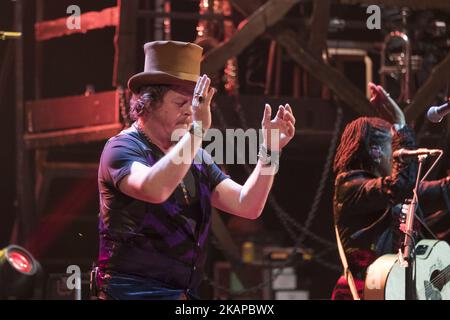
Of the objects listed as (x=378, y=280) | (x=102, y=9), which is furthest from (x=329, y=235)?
(x=378, y=280)

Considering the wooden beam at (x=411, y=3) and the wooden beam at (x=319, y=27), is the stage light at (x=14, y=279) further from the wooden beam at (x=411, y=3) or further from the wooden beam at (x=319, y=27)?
the wooden beam at (x=411, y=3)

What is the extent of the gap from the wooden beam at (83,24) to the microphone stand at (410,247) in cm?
343

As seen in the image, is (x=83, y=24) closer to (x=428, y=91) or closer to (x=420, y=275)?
(x=428, y=91)

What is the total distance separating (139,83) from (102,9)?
3848mm

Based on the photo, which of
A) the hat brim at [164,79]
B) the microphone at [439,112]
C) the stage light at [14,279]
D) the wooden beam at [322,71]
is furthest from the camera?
the wooden beam at [322,71]

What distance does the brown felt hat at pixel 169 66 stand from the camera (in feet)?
11.8

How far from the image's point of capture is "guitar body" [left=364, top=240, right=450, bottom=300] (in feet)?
16.0

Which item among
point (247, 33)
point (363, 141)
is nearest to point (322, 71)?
point (247, 33)

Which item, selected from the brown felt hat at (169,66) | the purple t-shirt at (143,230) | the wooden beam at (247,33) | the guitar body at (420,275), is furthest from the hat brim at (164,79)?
the wooden beam at (247,33)

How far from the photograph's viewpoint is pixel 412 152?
4.70 metres
